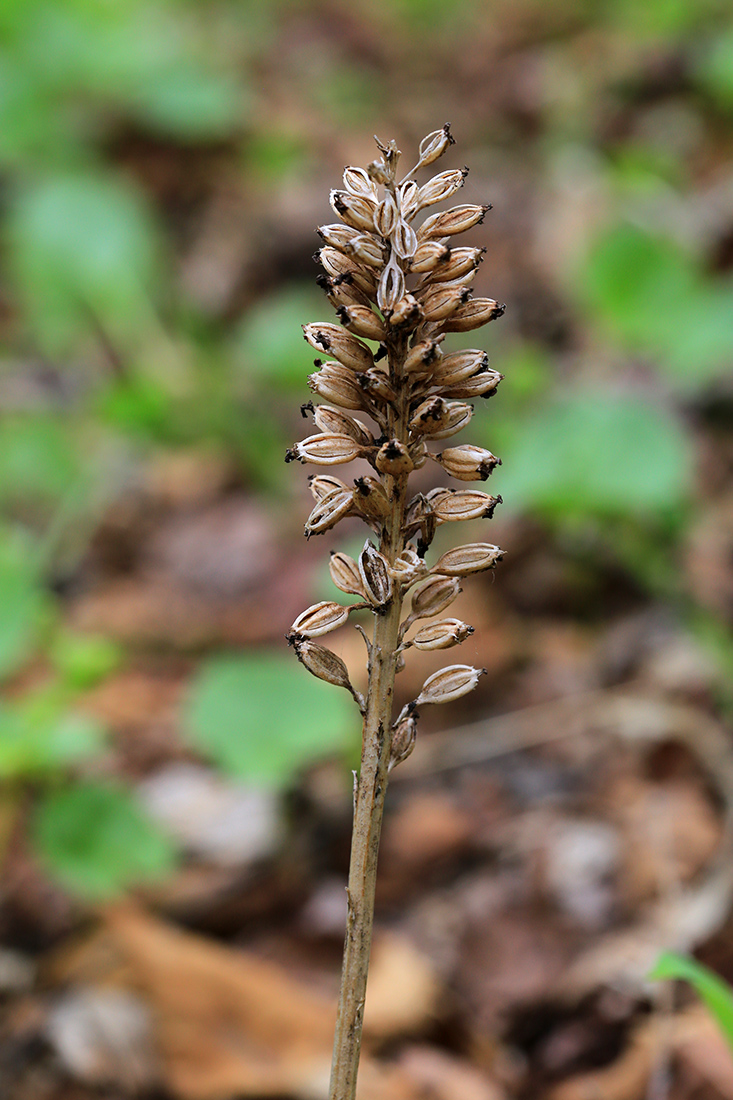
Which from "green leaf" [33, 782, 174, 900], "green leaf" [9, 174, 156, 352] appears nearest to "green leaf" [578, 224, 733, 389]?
"green leaf" [9, 174, 156, 352]

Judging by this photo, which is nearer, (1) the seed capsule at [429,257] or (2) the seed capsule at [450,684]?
(1) the seed capsule at [429,257]

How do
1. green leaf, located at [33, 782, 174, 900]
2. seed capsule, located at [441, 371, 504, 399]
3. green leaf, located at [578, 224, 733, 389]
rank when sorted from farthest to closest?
green leaf, located at [578, 224, 733, 389], green leaf, located at [33, 782, 174, 900], seed capsule, located at [441, 371, 504, 399]

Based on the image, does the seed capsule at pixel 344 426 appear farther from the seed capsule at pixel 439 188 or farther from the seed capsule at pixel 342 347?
the seed capsule at pixel 439 188

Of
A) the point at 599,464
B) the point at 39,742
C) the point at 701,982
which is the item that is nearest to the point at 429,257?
the point at 701,982

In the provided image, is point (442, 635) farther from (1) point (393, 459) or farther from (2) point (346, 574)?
(1) point (393, 459)

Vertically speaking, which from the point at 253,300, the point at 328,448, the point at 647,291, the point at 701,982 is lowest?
the point at 701,982

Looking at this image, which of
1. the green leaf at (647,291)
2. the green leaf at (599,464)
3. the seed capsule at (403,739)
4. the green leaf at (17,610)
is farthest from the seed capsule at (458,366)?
the green leaf at (647,291)

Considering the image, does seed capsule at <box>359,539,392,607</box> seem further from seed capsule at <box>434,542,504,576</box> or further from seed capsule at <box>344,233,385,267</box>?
seed capsule at <box>344,233,385,267</box>

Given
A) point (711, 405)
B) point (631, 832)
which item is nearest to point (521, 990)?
point (631, 832)
